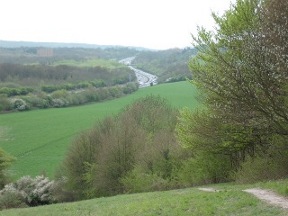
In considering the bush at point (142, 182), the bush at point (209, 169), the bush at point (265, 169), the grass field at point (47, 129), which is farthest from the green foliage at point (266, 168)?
the grass field at point (47, 129)

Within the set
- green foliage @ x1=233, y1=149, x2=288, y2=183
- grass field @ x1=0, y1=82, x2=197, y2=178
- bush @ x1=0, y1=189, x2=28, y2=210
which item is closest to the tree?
green foliage @ x1=233, y1=149, x2=288, y2=183

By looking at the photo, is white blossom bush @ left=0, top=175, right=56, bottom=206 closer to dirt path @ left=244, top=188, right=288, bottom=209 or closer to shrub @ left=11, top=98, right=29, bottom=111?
dirt path @ left=244, top=188, right=288, bottom=209

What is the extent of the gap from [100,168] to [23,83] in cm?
9654

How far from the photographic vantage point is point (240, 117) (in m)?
20.9

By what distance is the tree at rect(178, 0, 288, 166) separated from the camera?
63.7ft

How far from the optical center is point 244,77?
20.8 m

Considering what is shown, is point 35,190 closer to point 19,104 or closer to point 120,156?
point 120,156

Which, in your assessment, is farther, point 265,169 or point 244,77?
point 265,169

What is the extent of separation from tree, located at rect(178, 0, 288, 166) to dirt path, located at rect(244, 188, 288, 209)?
3.53m

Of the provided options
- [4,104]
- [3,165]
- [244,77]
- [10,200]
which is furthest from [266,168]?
[4,104]

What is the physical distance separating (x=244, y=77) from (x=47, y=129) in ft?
247

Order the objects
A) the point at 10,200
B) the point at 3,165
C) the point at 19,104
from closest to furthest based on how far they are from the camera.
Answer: the point at 10,200
the point at 3,165
the point at 19,104

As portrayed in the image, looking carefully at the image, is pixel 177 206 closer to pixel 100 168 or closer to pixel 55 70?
pixel 100 168

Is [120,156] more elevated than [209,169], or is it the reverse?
[209,169]
